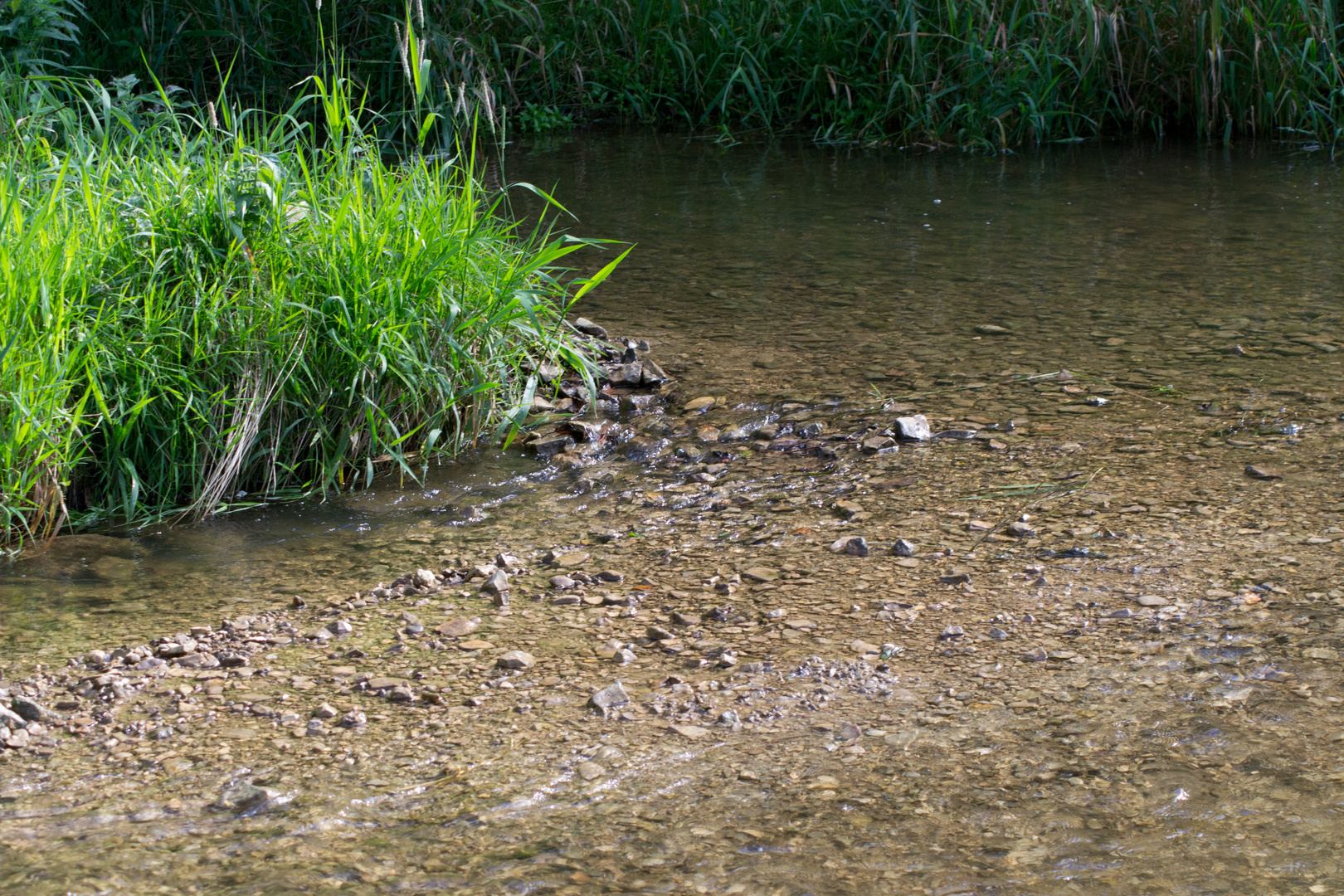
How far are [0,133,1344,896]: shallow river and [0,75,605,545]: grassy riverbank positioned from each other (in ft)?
0.58

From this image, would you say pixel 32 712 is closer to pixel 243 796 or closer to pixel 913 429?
pixel 243 796

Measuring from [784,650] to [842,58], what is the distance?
6317mm

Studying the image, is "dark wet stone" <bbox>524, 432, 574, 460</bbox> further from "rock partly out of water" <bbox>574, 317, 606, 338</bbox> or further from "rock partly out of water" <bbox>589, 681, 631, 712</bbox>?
"rock partly out of water" <bbox>589, 681, 631, 712</bbox>

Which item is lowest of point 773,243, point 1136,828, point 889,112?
point 1136,828

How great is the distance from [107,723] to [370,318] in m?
1.42

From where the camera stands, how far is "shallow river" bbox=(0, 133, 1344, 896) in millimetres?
1736

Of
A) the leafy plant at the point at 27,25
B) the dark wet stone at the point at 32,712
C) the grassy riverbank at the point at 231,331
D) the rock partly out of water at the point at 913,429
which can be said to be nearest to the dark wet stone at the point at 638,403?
the grassy riverbank at the point at 231,331

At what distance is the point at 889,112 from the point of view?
25.4 ft

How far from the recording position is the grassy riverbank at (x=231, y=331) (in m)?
2.93

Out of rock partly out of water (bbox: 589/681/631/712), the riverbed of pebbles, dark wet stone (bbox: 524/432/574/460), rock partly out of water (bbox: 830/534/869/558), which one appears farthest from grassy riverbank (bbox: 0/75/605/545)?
rock partly out of water (bbox: 589/681/631/712)

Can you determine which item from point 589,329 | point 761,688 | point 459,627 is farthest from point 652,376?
point 761,688

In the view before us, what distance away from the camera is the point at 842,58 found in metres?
7.82

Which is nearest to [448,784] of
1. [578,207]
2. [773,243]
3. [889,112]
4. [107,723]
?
[107,723]

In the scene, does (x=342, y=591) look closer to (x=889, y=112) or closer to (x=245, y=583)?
(x=245, y=583)
